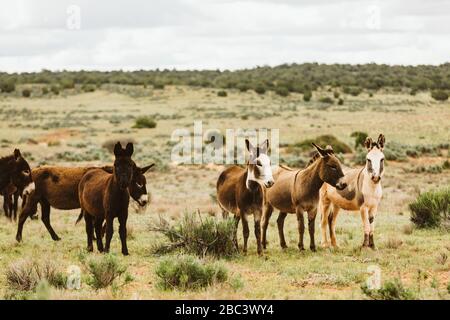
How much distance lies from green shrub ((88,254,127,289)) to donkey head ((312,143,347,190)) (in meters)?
4.05

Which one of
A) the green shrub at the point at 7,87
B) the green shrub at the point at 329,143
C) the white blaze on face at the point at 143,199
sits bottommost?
the green shrub at the point at 329,143

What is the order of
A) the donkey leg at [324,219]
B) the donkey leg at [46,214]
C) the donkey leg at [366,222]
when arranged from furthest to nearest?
1. the donkey leg at [46,214]
2. the donkey leg at [324,219]
3. the donkey leg at [366,222]

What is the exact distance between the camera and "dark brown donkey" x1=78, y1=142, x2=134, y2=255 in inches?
443

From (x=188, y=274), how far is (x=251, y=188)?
2978 millimetres

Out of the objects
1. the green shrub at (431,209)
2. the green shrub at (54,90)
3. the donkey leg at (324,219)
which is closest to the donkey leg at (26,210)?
the donkey leg at (324,219)

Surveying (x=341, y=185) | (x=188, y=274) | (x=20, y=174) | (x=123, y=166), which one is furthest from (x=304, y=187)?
(x=20, y=174)

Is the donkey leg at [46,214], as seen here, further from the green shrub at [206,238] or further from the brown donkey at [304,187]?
the brown donkey at [304,187]

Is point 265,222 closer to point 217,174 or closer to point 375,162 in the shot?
point 375,162

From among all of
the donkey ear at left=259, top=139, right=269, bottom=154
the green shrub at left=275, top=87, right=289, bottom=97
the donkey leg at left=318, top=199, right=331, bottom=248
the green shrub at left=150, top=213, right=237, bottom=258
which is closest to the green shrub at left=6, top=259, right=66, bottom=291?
the green shrub at left=150, top=213, right=237, bottom=258

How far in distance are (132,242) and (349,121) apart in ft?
125

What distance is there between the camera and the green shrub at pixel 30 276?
923 cm

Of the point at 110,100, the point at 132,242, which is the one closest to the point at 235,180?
the point at 132,242

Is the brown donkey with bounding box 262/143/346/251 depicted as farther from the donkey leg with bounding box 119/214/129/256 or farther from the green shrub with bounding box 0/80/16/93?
the green shrub with bounding box 0/80/16/93

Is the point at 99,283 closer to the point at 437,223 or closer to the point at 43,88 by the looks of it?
the point at 437,223
